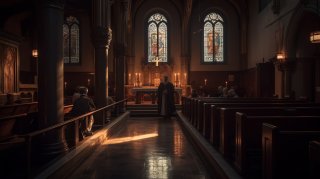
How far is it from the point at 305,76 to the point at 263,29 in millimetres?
5539

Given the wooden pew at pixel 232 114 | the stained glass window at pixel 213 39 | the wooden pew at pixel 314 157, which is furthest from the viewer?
the stained glass window at pixel 213 39

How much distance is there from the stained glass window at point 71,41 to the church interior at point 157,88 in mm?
76

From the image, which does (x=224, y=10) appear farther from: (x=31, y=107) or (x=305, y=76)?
(x=31, y=107)

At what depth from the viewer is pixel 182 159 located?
298 inches

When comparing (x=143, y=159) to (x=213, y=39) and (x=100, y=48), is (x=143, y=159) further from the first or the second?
(x=213, y=39)

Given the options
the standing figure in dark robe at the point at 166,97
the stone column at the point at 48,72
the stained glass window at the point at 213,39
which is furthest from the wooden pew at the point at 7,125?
the stained glass window at the point at 213,39

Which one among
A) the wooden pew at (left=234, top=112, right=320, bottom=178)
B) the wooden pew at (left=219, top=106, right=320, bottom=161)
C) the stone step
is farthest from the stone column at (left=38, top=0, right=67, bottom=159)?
the stone step

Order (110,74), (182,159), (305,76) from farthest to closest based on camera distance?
(110,74)
(305,76)
(182,159)

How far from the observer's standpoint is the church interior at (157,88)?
556cm

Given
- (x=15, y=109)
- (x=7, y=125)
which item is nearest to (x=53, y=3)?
(x=7, y=125)

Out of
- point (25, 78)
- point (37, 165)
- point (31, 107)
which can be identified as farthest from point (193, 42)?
A: point (37, 165)

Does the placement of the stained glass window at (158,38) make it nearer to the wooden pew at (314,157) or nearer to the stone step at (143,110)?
the stone step at (143,110)

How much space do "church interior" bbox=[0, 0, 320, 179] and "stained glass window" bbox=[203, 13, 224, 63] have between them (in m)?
0.08

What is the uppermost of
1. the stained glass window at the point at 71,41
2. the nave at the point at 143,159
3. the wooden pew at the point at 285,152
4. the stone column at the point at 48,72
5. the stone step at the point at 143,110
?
the stained glass window at the point at 71,41
